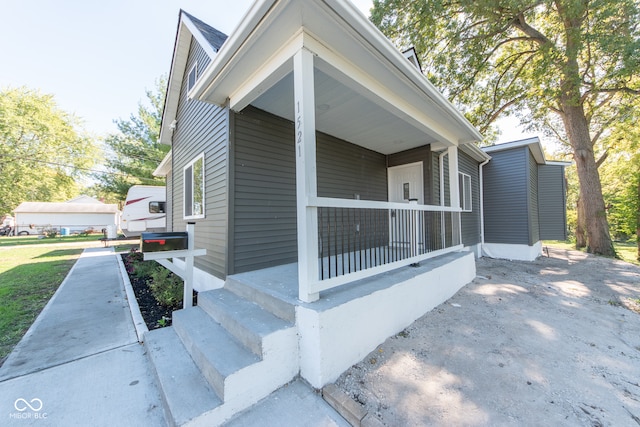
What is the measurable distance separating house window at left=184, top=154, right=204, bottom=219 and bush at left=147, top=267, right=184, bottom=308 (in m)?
1.30

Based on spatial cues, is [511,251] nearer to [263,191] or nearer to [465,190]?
[465,190]

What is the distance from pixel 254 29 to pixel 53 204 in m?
34.9

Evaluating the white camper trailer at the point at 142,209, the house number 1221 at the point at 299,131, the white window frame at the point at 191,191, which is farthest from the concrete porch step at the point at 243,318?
the white camper trailer at the point at 142,209

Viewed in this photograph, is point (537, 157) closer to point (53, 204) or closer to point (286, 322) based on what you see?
point (286, 322)

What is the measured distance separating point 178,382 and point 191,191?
13.7ft

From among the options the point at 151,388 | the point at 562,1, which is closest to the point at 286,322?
the point at 151,388

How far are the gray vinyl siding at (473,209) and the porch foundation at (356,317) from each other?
194 inches

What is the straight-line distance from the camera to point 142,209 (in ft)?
38.5

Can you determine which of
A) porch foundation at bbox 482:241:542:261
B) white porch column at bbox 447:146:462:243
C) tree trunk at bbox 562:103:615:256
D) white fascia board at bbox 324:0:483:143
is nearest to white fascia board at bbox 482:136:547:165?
tree trunk at bbox 562:103:615:256

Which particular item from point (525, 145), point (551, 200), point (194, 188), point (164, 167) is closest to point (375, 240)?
point (194, 188)

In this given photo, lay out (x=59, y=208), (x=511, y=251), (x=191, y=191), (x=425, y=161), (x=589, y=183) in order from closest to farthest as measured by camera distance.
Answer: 1. (x=191, y=191)
2. (x=425, y=161)
3. (x=511, y=251)
4. (x=589, y=183)
5. (x=59, y=208)

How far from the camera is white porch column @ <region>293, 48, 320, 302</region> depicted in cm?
216

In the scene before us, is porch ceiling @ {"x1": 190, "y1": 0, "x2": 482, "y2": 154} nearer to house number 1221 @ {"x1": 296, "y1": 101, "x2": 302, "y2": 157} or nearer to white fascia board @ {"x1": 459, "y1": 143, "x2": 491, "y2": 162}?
house number 1221 @ {"x1": 296, "y1": 101, "x2": 302, "y2": 157}

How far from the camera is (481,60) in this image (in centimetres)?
848
